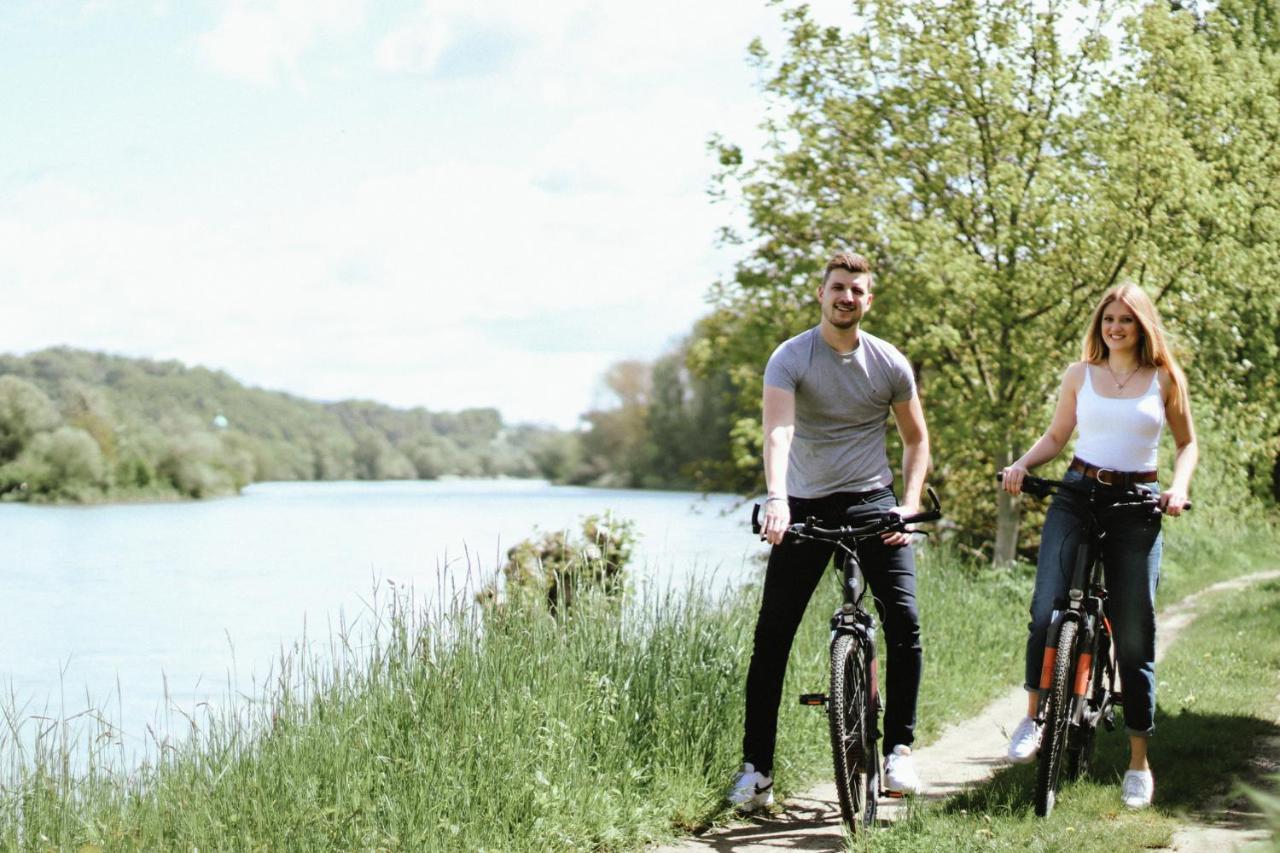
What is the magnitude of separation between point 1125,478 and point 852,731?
1.47 m

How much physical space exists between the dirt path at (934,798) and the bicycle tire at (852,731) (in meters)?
0.14

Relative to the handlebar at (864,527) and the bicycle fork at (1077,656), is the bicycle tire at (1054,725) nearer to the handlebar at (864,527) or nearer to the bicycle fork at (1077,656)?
the bicycle fork at (1077,656)

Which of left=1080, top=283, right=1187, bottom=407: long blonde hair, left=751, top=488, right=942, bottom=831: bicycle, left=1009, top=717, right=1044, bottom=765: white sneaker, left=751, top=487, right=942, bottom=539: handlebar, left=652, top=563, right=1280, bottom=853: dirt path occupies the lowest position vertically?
left=652, top=563, right=1280, bottom=853: dirt path

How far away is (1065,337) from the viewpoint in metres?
13.0

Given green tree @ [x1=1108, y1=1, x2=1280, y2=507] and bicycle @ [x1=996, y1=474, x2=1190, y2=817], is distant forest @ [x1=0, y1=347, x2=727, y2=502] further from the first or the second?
bicycle @ [x1=996, y1=474, x2=1190, y2=817]

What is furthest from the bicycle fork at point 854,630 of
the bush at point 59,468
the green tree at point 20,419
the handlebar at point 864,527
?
the bush at point 59,468

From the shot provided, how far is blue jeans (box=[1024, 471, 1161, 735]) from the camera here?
5137 millimetres

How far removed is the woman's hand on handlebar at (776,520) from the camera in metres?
4.50

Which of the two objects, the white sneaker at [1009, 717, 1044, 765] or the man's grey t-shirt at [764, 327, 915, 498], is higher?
the man's grey t-shirt at [764, 327, 915, 498]

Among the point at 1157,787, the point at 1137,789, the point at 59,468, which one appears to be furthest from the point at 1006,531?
the point at 59,468

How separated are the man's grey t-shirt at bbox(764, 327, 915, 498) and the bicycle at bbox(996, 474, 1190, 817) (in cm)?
56

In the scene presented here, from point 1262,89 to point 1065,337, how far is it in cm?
346

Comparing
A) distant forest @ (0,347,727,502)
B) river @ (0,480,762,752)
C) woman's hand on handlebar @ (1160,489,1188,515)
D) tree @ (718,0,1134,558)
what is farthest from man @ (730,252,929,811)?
distant forest @ (0,347,727,502)

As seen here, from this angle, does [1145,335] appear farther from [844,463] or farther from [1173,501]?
[844,463]
